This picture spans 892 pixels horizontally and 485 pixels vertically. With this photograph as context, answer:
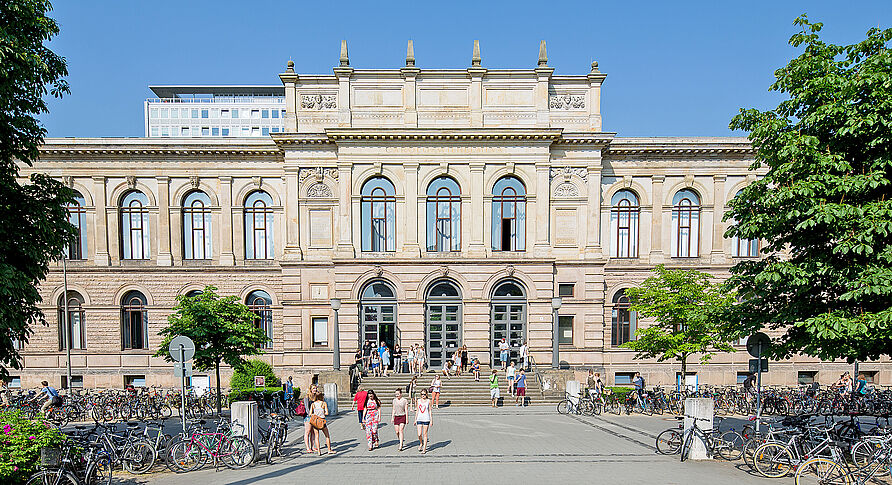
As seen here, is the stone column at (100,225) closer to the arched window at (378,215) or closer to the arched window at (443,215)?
the arched window at (378,215)

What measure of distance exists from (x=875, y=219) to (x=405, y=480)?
481 inches

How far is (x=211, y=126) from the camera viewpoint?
9531cm

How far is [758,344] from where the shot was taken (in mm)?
13094

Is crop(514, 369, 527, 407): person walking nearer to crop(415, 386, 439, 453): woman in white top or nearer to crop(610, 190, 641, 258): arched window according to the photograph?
crop(415, 386, 439, 453): woman in white top

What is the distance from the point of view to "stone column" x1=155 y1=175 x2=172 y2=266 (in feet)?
94.4

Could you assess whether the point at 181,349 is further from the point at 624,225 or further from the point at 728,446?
the point at 624,225

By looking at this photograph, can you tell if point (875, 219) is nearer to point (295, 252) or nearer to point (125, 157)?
point (295, 252)

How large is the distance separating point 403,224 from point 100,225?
1835cm

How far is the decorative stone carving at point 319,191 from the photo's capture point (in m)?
27.7

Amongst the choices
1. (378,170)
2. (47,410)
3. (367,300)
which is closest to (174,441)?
(47,410)

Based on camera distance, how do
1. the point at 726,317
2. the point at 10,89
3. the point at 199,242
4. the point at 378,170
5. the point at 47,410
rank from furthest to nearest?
the point at 199,242, the point at 378,170, the point at 47,410, the point at 726,317, the point at 10,89

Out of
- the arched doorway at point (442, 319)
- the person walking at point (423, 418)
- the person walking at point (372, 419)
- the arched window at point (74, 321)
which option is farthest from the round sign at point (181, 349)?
the arched window at point (74, 321)

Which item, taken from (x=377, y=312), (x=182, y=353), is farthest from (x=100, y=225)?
(x=182, y=353)

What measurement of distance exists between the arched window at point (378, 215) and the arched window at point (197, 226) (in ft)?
33.1
